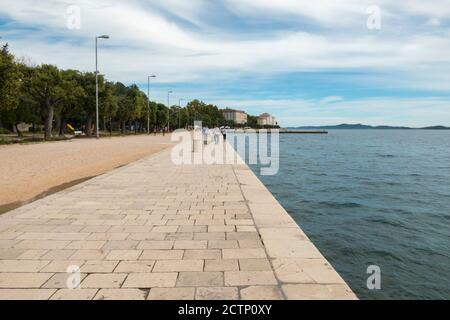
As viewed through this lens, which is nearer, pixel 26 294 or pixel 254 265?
pixel 26 294

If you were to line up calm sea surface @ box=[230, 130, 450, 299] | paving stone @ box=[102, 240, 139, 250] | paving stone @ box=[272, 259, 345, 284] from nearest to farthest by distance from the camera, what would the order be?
paving stone @ box=[272, 259, 345, 284] < paving stone @ box=[102, 240, 139, 250] < calm sea surface @ box=[230, 130, 450, 299]

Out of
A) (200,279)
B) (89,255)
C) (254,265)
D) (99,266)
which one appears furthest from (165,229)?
(200,279)

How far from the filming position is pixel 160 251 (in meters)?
5.65

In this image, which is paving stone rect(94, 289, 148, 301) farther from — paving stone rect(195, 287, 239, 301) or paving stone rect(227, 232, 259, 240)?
paving stone rect(227, 232, 259, 240)

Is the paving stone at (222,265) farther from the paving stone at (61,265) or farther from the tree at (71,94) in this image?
the tree at (71,94)

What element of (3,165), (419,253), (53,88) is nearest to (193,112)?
(53,88)

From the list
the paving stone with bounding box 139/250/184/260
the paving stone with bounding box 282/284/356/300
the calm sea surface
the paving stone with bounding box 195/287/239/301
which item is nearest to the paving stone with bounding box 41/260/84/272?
the paving stone with bounding box 139/250/184/260

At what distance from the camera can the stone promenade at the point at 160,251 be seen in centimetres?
429

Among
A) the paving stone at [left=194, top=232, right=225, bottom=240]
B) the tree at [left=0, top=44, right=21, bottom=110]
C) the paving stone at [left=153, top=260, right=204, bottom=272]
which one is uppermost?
the tree at [left=0, top=44, right=21, bottom=110]

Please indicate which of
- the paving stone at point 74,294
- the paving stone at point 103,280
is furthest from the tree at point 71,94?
the paving stone at point 74,294

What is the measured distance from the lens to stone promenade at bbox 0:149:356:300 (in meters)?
4.29

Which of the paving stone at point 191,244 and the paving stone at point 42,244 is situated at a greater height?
the paving stone at point 42,244

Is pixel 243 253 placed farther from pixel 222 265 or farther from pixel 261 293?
pixel 261 293

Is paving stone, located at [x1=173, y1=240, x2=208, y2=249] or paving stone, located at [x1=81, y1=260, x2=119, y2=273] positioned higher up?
paving stone, located at [x1=173, y1=240, x2=208, y2=249]
